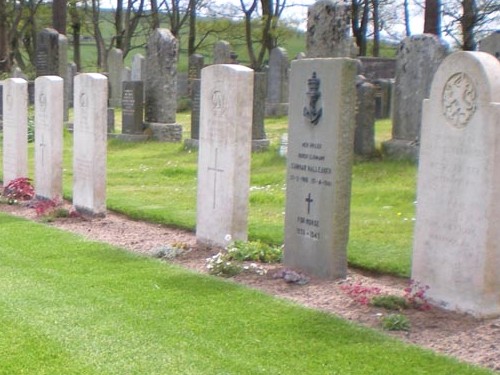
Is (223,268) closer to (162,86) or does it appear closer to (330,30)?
(330,30)

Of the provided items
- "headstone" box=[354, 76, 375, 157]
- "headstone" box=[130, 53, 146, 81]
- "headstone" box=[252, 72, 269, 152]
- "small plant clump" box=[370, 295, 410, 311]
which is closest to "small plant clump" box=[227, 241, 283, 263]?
"small plant clump" box=[370, 295, 410, 311]

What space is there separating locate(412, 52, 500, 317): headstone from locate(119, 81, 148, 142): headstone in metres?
14.7

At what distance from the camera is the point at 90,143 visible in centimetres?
1119

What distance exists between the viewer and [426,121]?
22.7 ft

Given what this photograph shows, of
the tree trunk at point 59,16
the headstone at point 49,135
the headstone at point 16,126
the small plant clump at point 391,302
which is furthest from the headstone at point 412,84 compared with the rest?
the tree trunk at point 59,16

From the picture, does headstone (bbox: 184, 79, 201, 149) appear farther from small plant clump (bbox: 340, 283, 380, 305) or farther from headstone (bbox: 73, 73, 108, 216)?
small plant clump (bbox: 340, 283, 380, 305)

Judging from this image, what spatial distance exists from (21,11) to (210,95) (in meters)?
41.4

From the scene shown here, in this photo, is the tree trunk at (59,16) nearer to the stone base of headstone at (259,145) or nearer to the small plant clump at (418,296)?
the stone base of headstone at (259,145)

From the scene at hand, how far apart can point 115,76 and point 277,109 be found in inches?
467

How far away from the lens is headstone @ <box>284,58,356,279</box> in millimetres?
7594

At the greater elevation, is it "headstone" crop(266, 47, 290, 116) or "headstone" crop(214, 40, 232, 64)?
"headstone" crop(214, 40, 232, 64)

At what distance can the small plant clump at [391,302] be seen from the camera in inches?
267

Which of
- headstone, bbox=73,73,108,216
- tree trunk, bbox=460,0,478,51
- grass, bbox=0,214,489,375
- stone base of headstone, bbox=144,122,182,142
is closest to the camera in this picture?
grass, bbox=0,214,489,375

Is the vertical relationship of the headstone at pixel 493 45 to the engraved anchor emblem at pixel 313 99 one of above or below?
above
